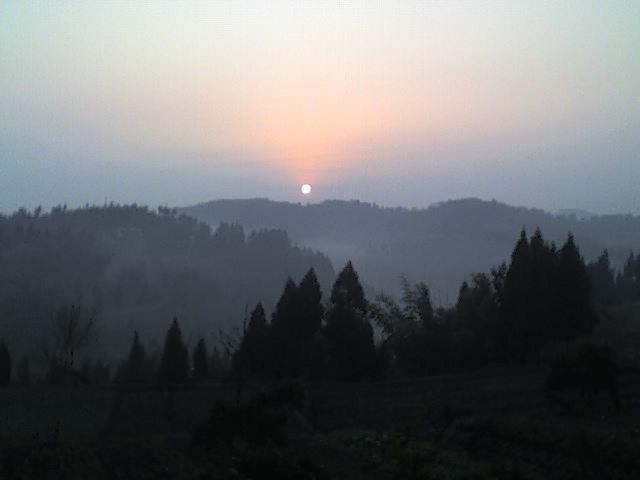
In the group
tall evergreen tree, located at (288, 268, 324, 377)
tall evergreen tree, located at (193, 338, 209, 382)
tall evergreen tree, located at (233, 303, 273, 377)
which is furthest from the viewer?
tall evergreen tree, located at (193, 338, 209, 382)

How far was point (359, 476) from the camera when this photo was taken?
12.9 meters

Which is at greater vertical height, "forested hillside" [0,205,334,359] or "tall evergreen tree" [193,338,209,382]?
"forested hillside" [0,205,334,359]

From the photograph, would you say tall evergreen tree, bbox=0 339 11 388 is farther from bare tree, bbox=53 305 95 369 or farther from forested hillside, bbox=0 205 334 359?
forested hillside, bbox=0 205 334 359

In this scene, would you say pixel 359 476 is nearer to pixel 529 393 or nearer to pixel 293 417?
pixel 293 417

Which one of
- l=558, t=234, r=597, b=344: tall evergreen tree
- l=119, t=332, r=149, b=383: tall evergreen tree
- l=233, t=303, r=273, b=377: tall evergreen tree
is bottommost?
l=119, t=332, r=149, b=383: tall evergreen tree

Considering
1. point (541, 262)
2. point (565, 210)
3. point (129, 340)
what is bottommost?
point (129, 340)

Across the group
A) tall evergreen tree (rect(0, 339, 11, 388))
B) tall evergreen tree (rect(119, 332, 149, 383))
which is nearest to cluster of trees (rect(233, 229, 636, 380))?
tall evergreen tree (rect(119, 332, 149, 383))

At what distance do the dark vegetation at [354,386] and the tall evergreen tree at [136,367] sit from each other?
10 centimetres

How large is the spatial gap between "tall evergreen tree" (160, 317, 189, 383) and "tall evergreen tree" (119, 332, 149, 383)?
5.41 ft

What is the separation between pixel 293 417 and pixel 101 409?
564 centimetres

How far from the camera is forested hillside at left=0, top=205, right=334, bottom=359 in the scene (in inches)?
1932

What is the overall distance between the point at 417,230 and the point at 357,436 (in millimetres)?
113348

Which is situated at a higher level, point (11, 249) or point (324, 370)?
point (11, 249)

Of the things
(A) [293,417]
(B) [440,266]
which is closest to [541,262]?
(A) [293,417]
